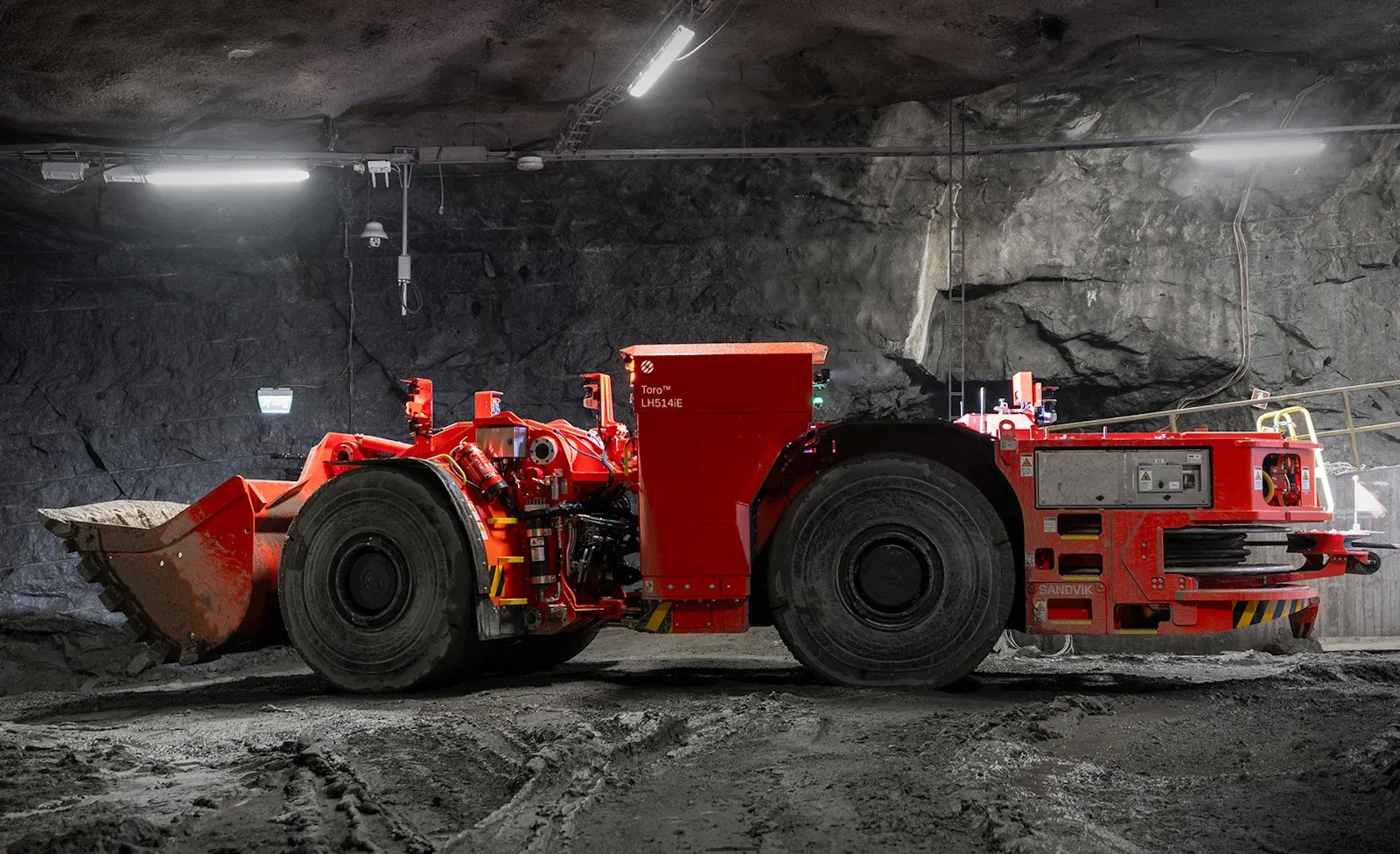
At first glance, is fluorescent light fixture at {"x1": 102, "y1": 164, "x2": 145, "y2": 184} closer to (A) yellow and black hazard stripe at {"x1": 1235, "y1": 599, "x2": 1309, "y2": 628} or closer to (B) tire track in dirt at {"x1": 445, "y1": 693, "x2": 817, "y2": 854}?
(B) tire track in dirt at {"x1": 445, "y1": 693, "x2": 817, "y2": 854}

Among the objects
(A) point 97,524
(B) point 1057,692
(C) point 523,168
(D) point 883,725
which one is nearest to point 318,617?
(A) point 97,524

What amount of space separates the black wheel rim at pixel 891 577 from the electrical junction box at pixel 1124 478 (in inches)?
28.1

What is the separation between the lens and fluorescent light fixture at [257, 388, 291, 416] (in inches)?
555

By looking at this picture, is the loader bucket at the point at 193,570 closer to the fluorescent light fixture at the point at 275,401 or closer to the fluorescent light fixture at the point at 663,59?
the fluorescent light fixture at the point at 663,59

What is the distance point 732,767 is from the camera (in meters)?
5.12

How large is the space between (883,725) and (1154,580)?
1914mm

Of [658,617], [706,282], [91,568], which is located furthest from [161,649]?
[706,282]

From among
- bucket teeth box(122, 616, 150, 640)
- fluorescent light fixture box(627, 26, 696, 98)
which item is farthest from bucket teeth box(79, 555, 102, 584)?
fluorescent light fixture box(627, 26, 696, 98)

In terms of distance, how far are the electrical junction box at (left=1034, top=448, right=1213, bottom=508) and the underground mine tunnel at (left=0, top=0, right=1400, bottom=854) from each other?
0.07 feet

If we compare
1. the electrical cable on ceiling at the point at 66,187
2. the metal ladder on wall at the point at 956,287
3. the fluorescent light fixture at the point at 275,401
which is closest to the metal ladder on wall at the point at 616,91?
the metal ladder on wall at the point at 956,287

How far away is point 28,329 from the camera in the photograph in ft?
45.9

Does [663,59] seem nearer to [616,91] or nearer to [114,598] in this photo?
[616,91]

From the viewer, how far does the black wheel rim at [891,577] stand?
23.0 ft

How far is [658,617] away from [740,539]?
26.9 inches
